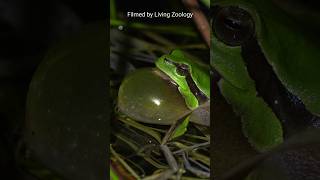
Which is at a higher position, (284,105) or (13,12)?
(13,12)

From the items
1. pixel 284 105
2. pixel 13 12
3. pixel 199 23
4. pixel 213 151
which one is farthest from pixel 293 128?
pixel 13 12

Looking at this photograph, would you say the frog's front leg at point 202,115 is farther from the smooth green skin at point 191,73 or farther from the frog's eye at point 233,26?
the frog's eye at point 233,26

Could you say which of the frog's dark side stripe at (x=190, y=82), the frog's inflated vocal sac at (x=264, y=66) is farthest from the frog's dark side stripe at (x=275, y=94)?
the frog's dark side stripe at (x=190, y=82)

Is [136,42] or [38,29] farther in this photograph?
[38,29]

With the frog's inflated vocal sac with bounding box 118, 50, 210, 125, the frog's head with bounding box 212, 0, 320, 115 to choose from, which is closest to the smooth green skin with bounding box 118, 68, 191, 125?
the frog's inflated vocal sac with bounding box 118, 50, 210, 125

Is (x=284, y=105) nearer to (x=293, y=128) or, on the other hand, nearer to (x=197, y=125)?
(x=293, y=128)

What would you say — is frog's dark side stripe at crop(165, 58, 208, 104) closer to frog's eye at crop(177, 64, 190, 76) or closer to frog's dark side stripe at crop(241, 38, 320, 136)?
frog's eye at crop(177, 64, 190, 76)

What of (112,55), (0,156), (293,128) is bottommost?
(0,156)
